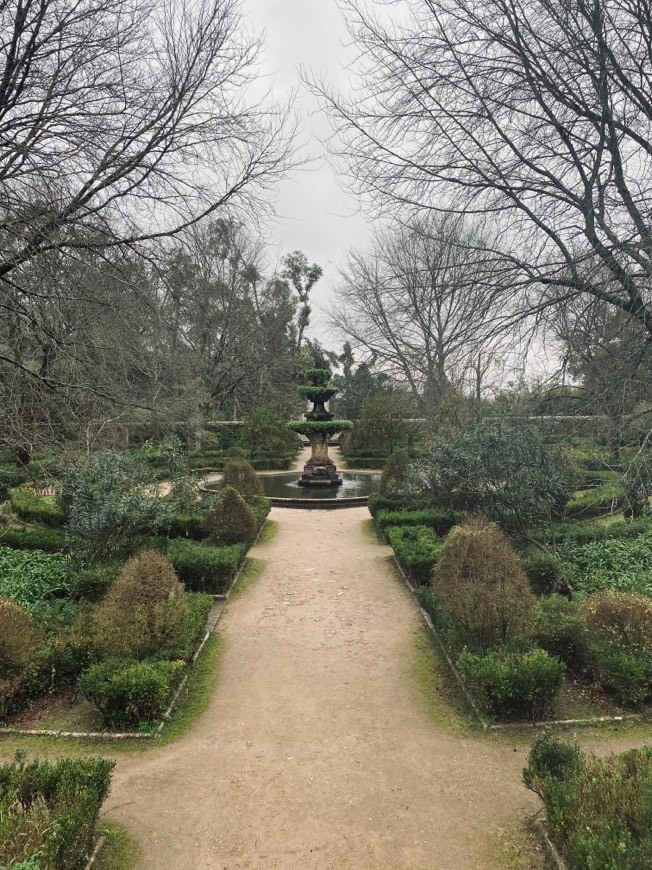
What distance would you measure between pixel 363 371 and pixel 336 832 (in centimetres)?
3600

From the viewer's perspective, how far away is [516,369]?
5957 millimetres

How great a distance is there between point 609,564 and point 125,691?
6.61 metres

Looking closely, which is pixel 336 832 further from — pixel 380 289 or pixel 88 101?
pixel 88 101

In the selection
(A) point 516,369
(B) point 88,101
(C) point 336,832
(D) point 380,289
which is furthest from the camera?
(D) point 380,289

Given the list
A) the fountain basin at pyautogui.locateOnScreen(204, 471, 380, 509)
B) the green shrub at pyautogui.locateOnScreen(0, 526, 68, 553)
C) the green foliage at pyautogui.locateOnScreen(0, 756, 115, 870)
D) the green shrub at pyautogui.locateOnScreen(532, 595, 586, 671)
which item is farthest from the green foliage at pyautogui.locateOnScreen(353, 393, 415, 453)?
the green foliage at pyautogui.locateOnScreen(0, 756, 115, 870)

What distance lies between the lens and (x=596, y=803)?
2.92 meters

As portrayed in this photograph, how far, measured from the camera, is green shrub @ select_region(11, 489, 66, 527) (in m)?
10.1

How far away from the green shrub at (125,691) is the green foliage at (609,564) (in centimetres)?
524

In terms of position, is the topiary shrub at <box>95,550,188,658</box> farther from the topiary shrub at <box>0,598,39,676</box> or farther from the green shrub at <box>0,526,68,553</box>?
the green shrub at <box>0,526,68,553</box>

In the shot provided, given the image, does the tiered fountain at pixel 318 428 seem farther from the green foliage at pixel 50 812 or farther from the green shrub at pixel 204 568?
the green foliage at pixel 50 812

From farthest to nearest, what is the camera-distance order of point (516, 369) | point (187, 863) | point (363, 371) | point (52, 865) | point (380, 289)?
point (363, 371) → point (380, 289) → point (516, 369) → point (187, 863) → point (52, 865)

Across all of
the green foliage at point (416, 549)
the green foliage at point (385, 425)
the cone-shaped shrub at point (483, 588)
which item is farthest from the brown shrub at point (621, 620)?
the green foliage at point (385, 425)

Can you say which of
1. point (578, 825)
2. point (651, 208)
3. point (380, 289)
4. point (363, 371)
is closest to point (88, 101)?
point (380, 289)

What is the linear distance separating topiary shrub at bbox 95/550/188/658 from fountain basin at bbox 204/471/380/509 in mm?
8593
